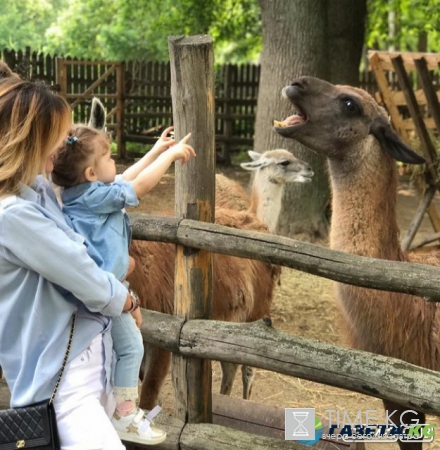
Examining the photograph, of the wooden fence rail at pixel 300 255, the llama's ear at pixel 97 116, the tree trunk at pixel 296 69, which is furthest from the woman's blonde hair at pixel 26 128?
the tree trunk at pixel 296 69

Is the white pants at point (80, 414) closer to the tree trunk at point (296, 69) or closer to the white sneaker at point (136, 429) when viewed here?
the white sneaker at point (136, 429)

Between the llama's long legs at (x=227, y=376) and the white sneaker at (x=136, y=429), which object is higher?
the white sneaker at (x=136, y=429)

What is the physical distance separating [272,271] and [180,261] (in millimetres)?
2117

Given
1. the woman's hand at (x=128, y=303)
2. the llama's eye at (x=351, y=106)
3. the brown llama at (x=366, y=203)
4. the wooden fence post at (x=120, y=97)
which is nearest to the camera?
the woman's hand at (x=128, y=303)

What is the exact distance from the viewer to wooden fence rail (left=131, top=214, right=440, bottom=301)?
2.79 metres

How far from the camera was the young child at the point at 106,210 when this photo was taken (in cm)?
239

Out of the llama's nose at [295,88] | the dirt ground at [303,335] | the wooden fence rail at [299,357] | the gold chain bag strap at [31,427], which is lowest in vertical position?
the dirt ground at [303,335]

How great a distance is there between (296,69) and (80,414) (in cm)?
749

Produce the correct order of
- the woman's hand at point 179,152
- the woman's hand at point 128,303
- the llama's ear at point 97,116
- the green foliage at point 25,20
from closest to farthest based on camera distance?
the woman's hand at point 128,303 → the woman's hand at point 179,152 → the llama's ear at point 97,116 → the green foliage at point 25,20

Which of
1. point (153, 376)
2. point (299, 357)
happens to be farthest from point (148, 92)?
point (299, 357)

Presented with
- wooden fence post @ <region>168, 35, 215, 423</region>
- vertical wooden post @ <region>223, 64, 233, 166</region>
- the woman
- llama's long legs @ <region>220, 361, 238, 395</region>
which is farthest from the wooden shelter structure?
vertical wooden post @ <region>223, 64, 233, 166</region>

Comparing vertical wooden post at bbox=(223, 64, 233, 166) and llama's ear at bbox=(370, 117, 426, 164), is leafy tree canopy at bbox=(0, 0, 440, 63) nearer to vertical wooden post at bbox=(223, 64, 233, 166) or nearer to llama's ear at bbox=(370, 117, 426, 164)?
vertical wooden post at bbox=(223, 64, 233, 166)

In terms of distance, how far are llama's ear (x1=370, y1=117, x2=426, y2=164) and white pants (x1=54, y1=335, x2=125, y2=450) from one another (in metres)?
2.27

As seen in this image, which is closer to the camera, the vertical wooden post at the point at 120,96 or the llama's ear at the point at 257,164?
the llama's ear at the point at 257,164
